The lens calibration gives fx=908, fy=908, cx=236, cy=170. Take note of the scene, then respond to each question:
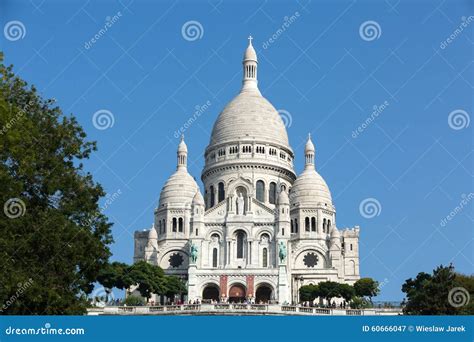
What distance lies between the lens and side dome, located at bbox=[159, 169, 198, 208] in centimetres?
9931

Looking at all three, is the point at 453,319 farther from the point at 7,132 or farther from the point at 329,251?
the point at 329,251

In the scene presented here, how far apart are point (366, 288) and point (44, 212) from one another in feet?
173

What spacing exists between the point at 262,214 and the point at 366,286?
1297 cm

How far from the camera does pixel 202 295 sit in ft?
279

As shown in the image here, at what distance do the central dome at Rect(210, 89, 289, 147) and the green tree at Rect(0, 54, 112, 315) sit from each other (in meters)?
63.3

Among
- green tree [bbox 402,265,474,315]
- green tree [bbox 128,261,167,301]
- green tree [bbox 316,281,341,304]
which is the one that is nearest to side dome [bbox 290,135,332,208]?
green tree [bbox 316,281,341,304]

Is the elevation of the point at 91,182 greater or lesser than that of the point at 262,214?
lesser

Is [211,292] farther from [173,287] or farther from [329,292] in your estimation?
[329,292]

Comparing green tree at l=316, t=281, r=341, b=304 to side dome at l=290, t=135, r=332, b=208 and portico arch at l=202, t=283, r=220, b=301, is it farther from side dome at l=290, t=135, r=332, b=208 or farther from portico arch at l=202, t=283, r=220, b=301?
side dome at l=290, t=135, r=332, b=208

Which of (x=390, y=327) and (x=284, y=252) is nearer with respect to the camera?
(x=390, y=327)

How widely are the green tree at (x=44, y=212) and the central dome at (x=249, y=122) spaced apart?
63.3 meters

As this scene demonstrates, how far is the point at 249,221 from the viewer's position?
291ft

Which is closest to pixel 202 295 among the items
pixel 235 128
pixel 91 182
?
pixel 235 128

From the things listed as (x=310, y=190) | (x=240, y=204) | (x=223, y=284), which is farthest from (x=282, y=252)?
(x=310, y=190)
